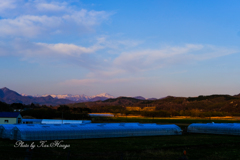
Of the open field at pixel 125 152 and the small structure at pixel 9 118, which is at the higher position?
the small structure at pixel 9 118

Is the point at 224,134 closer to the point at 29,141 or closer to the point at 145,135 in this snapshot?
the point at 145,135

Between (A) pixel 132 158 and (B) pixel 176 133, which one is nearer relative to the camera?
(A) pixel 132 158

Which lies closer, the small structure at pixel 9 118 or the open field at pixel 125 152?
the open field at pixel 125 152

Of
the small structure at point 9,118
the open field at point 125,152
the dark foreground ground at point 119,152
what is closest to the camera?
the dark foreground ground at point 119,152

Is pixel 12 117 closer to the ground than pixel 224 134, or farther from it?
farther from it

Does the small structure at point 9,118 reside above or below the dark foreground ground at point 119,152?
above

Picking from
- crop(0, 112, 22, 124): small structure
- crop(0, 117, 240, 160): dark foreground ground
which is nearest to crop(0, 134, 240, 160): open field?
crop(0, 117, 240, 160): dark foreground ground

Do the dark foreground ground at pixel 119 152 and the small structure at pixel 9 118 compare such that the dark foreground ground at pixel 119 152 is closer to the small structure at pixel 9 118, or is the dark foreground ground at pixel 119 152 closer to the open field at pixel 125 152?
the open field at pixel 125 152

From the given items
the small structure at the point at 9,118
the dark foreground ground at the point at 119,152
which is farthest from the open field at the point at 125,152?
the small structure at the point at 9,118

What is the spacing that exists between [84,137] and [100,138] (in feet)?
12.0

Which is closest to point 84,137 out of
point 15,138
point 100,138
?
point 100,138

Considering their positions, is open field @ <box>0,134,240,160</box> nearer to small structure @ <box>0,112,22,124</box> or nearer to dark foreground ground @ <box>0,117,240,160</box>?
dark foreground ground @ <box>0,117,240,160</box>

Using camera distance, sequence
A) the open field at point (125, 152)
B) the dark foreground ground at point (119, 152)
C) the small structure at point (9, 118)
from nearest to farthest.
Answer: the dark foreground ground at point (119, 152) < the open field at point (125, 152) < the small structure at point (9, 118)

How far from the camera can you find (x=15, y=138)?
46.7 metres
